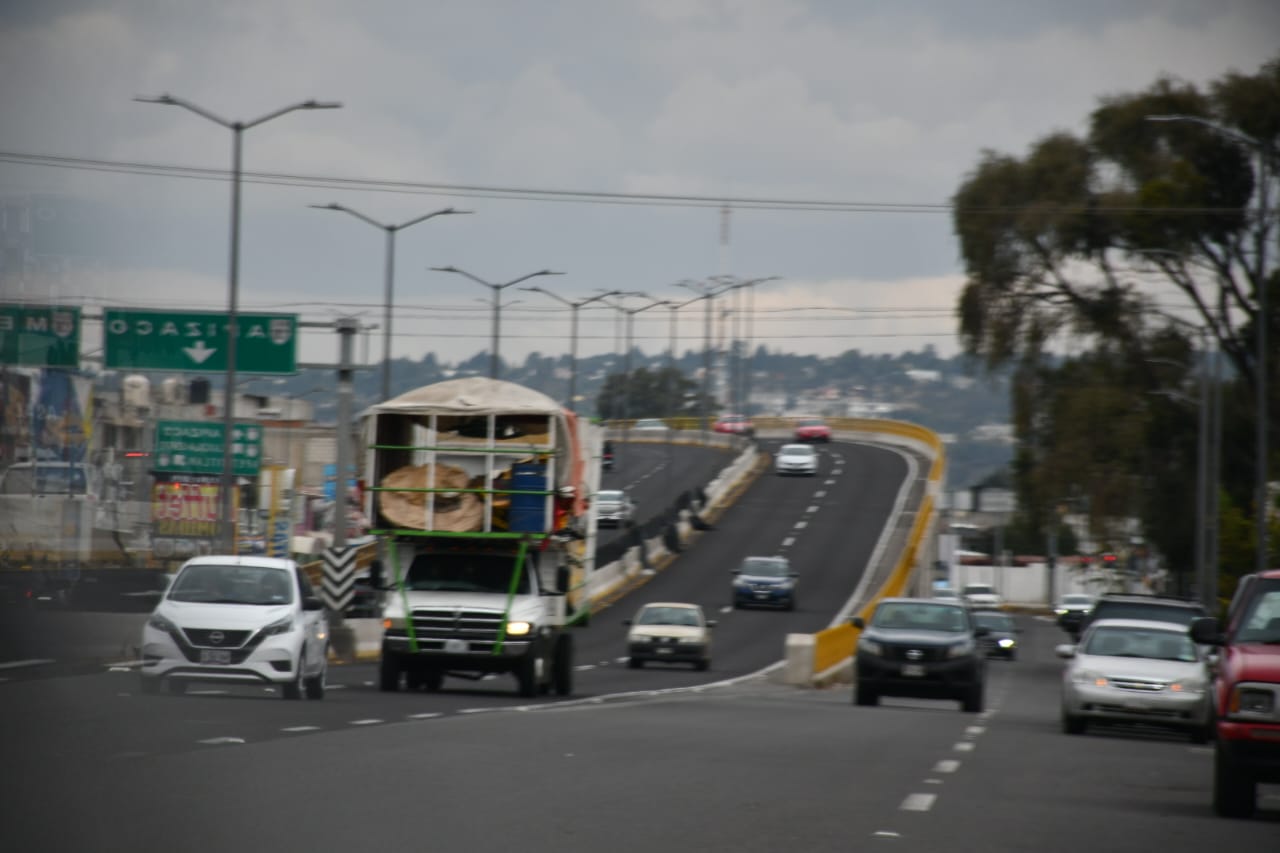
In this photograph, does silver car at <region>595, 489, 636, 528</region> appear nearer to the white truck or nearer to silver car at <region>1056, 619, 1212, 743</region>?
the white truck

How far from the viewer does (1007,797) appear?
14.5 metres

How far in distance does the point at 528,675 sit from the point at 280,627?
4865 mm

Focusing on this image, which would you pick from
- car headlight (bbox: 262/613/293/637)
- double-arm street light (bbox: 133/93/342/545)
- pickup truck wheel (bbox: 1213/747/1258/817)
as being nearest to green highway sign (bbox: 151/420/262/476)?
double-arm street light (bbox: 133/93/342/545)

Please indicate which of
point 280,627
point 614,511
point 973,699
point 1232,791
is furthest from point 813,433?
point 1232,791

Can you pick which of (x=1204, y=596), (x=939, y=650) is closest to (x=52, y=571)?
(x=939, y=650)

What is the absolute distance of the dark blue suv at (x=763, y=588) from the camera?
62.7 m

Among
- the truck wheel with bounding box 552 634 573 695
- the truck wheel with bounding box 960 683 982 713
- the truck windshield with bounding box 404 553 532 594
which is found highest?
the truck windshield with bounding box 404 553 532 594

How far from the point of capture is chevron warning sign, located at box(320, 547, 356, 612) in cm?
4097

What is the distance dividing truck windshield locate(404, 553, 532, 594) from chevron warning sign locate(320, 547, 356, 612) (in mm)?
14670

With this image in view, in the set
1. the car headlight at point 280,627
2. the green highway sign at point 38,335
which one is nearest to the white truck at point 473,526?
the car headlight at point 280,627

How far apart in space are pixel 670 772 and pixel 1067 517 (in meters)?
41.2

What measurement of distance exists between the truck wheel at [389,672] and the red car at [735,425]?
103362mm

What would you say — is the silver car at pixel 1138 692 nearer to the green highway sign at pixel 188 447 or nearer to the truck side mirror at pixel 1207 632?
the truck side mirror at pixel 1207 632

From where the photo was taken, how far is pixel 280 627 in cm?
2191
